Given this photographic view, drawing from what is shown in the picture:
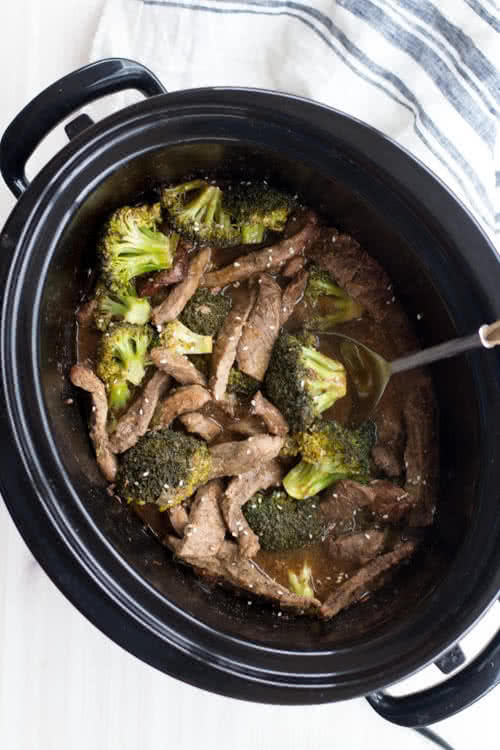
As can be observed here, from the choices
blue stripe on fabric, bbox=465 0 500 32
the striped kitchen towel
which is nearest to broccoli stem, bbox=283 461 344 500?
the striped kitchen towel

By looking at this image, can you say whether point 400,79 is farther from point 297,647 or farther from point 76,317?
point 297,647

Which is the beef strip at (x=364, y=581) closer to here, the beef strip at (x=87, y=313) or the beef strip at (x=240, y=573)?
the beef strip at (x=240, y=573)

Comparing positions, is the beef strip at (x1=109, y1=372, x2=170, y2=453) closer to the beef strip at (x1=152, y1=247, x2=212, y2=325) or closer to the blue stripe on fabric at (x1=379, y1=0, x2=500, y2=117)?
the beef strip at (x1=152, y1=247, x2=212, y2=325)

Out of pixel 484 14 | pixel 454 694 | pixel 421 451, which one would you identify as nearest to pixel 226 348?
pixel 421 451

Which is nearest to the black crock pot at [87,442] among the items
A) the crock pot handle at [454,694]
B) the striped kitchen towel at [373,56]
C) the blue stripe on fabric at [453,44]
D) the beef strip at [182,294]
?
the crock pot handle at [454,694]

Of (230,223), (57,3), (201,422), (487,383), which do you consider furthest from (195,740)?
(57,3)
